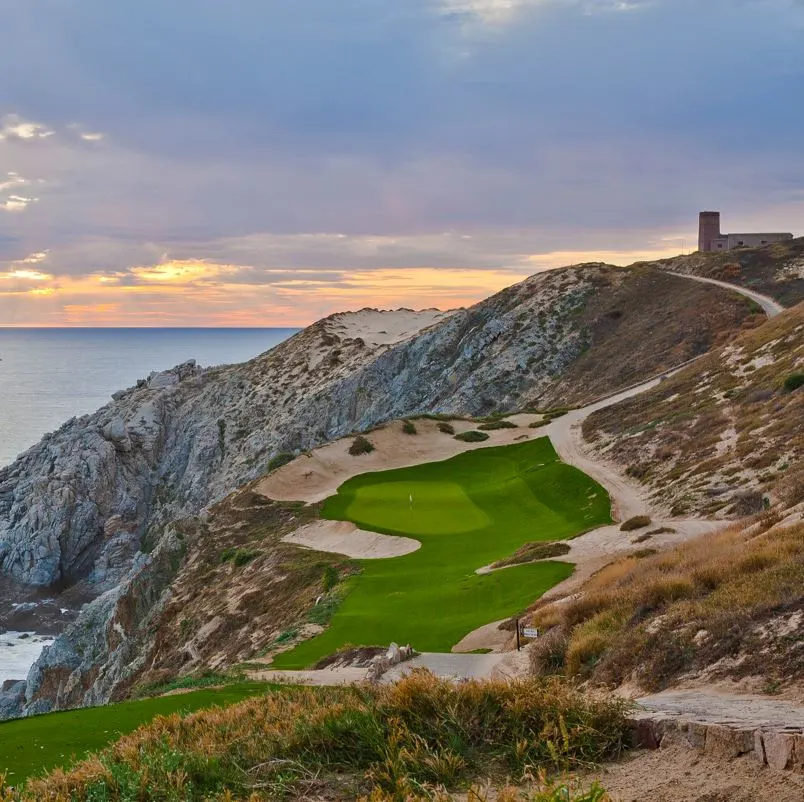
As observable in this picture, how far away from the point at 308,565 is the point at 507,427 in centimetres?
2653

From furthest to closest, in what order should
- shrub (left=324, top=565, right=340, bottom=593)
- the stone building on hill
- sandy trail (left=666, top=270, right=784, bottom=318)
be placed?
the stone building on hill → sandy trail (left=666, top=270, right=784, bottom=318) → shrub (left=324, top=565, right=340, bottom=593)

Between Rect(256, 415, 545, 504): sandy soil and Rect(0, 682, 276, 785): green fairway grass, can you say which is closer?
Rect(0, 682, 276, 785): green fairway grass

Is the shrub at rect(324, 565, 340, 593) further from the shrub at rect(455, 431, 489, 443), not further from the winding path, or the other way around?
the shrub at rect(455, 431, 489, 443)

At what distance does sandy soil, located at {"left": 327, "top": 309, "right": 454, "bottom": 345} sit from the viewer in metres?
102

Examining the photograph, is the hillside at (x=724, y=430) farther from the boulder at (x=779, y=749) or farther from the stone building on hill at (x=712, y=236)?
the stone building on hill at (x=712, y=236)

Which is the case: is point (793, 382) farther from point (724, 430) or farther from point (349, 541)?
point (349, 541)

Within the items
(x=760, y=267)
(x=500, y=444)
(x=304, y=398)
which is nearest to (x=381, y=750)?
(x=500, y=444)

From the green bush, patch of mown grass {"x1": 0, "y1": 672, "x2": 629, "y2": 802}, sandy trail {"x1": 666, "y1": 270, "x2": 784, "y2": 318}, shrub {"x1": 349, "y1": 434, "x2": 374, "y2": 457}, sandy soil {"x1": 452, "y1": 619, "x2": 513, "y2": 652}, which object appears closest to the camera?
patch of mown grass {"x1": 0, "y1": 672, "x2": 629, "y2": 802}

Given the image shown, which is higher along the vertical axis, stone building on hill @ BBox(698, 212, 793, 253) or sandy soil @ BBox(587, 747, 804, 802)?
stone building on hill @ BBox(698, 212, 793, 253)

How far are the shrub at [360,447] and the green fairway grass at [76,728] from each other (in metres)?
33.1

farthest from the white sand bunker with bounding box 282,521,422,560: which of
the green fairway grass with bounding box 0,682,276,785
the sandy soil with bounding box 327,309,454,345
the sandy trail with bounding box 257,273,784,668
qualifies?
the sandy soil with bounding box 327,309,454,345

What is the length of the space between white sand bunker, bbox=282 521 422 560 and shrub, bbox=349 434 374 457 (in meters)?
13.1

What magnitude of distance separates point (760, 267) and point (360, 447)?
55.0 metres

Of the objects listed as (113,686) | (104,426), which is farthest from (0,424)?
(113,686)
